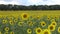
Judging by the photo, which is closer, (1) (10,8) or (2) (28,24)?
(2) (28,24)

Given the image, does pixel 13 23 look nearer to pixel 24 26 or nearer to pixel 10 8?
pixel 24 26

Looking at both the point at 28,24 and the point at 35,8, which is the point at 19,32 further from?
the point at 35,8

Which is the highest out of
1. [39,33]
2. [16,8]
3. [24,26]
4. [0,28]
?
[39,33]

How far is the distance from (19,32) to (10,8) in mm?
18826

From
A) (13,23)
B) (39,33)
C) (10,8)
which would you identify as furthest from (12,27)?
(10,8)

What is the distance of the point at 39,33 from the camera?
242 centimetres

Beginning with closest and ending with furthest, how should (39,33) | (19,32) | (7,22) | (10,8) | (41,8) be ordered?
(39,33) → (19,32) → (7,22) → (10,8) → (41,8)

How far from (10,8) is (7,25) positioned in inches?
725

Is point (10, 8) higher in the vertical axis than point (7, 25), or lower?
lower

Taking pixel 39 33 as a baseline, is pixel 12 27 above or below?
below

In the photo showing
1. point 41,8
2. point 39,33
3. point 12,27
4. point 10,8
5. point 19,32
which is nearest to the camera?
point 39,33

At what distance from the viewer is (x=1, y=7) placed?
24.1 metres

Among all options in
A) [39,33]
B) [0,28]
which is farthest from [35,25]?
[39,33]

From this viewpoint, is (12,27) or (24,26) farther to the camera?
(12,27)
